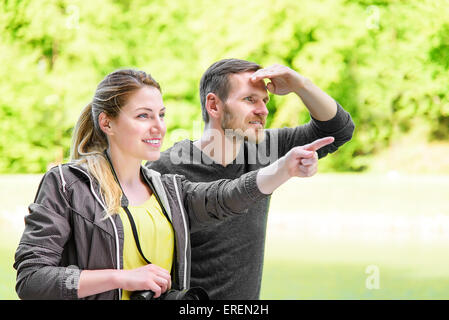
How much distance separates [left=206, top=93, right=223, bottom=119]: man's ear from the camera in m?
2.29

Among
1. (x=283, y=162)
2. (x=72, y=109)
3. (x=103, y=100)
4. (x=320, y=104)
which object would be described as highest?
(x=72, y=109)

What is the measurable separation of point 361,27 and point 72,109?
249 inches

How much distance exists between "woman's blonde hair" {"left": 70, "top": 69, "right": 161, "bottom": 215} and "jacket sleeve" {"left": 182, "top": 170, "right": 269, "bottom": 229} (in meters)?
0.20

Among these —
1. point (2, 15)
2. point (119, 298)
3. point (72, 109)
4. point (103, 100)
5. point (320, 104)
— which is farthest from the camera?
point (2, 15)

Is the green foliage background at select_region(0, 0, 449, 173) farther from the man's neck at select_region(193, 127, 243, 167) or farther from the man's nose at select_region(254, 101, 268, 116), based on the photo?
the man's nose at select_region(254, 101, 268, 116)

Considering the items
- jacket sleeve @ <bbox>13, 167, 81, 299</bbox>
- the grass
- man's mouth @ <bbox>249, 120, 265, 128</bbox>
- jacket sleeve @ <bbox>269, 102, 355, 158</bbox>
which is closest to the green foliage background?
the grass

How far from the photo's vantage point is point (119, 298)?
1580 millimetres

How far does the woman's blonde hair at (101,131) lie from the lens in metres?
1.69

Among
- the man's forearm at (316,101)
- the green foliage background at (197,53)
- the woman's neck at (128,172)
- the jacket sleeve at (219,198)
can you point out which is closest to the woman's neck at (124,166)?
the woman's neck at (128,172)

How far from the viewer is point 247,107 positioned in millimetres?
2182

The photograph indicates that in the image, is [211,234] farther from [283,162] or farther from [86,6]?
[86,6]

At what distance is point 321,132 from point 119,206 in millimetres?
908

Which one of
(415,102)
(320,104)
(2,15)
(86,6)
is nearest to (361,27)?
(415,102)

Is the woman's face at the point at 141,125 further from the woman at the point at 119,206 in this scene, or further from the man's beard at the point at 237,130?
the man's beard at the point at 237,130
